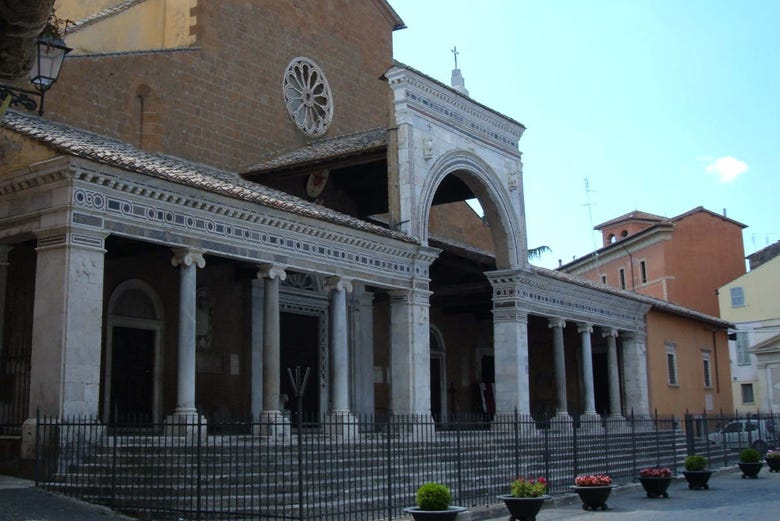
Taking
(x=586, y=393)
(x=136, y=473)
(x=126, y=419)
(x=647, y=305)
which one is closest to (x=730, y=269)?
(x=647, y=305)

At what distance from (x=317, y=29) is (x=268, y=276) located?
9195mm

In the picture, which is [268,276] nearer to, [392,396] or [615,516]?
[392,396]

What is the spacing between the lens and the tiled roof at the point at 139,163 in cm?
1131

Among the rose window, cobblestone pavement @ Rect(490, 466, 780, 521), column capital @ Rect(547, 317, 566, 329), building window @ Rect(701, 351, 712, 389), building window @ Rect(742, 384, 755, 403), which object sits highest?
the rose window

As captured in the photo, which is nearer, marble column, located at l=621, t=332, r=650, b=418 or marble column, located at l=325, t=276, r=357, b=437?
marble column, located at l=325, t=276, r=357, b=437

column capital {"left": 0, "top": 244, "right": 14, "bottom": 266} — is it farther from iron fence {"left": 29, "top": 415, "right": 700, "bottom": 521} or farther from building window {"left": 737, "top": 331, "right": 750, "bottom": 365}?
building window {"left": 737, "top": 331, "right": 750, "bottom": 365}

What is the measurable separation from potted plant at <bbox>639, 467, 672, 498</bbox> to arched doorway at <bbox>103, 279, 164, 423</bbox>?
7985 mm

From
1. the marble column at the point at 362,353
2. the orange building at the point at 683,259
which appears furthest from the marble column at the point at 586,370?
the orange building at the point at 683,259

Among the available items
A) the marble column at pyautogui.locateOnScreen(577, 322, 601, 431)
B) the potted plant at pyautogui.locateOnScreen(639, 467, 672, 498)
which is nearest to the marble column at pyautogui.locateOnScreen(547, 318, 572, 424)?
the marble column at pyautogui.locateOnScreen(577, 322, 601, 431)

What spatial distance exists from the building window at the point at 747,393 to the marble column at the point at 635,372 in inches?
655

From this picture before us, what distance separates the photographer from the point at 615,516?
1181 centimetres

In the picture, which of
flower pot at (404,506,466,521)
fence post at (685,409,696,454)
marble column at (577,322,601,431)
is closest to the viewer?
flower pot at (404,506,466,521)

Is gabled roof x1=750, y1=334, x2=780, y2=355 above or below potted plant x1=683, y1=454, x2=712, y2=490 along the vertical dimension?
above

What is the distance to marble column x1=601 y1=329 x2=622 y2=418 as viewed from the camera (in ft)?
80.6
